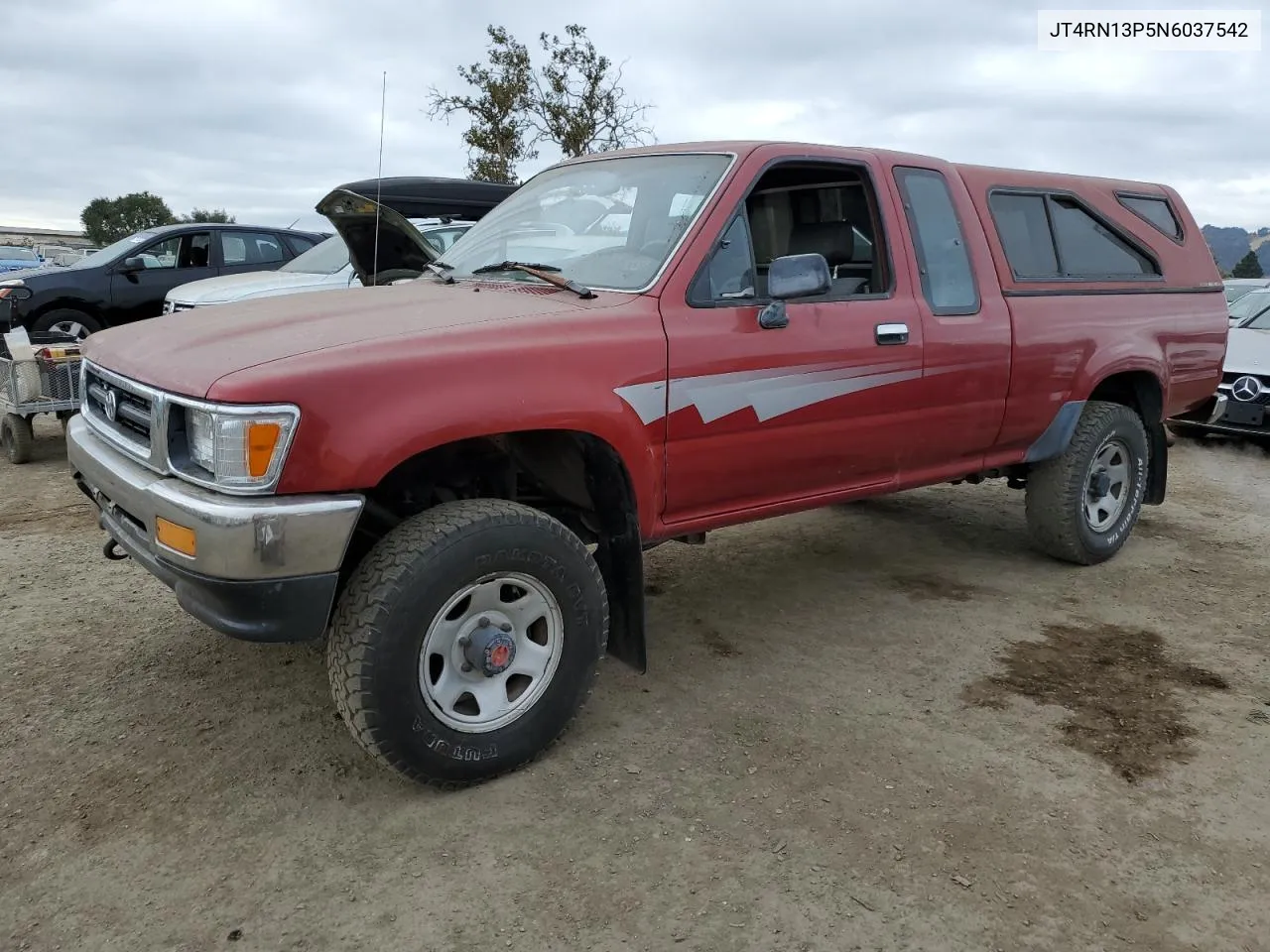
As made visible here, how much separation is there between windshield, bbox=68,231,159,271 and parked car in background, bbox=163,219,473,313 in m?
1.87

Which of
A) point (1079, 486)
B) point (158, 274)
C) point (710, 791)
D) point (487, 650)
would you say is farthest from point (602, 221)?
point (158, 274)

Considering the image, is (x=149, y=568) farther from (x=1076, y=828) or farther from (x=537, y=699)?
(x=1076, y=828)

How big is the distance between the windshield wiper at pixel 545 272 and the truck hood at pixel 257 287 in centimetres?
487

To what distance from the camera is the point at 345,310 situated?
3.12 m

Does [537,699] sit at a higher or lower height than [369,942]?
higher

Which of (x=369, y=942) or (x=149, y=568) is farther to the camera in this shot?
(x=149, y=568)

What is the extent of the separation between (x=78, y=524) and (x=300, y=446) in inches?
148

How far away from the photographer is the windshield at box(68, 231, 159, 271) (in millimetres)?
10242

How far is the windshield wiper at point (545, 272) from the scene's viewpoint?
10.7 ft

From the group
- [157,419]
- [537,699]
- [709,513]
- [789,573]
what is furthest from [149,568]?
[789,573]

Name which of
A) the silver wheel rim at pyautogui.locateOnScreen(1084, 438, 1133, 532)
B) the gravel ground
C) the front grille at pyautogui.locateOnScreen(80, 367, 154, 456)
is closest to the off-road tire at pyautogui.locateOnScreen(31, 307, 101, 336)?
the gravel ground

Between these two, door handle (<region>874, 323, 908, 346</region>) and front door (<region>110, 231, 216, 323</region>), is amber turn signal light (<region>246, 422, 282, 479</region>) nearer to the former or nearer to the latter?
door handle (<region>874, 323, 908, 346</region>)

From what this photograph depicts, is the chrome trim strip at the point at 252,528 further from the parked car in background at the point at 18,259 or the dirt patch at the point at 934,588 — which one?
the parked car in background at the point at 18,259

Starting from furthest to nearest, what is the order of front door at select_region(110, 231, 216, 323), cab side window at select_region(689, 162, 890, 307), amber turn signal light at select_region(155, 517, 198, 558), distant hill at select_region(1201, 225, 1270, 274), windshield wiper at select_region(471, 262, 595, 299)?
1. distant hill at select_region(1201, 225, 1270, 274)
2. front door at select_region(110, 231, 216, 323)
3. cab side window at select_region(689, 162, 890, 307)
4. windshield wiper at select_region(471, 262, 595, 299)
5. amber turn signal light at select_region(155, 517, 198, 558)
